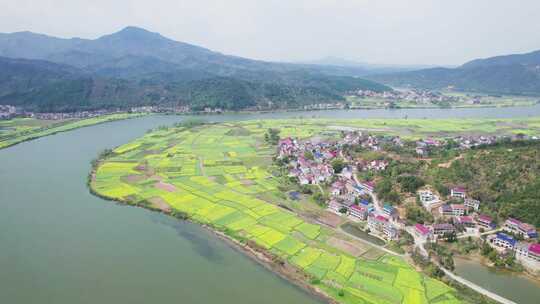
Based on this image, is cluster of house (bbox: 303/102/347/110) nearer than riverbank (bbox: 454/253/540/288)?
No

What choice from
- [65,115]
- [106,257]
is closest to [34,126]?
[65,115]

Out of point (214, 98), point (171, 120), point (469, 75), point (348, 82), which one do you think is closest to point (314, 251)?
point (171, 120)

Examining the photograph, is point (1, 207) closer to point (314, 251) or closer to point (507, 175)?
point (314, 251)

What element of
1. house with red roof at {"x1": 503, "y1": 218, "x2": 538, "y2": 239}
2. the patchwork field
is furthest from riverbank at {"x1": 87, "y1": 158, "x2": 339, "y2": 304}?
house with red roof at {"x1": 503, "y1": 218, "x2": 538, "y2": 239}

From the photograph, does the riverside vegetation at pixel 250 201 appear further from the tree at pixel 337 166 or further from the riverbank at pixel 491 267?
the tree at pixel 337 166

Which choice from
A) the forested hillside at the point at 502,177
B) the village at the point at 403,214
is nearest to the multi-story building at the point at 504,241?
the village at the point at 403,214

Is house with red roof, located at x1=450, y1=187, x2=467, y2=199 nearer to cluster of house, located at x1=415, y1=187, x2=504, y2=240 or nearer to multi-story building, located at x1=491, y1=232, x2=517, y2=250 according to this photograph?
cluster of house, located at x1=415, y1=187, x2=504, y2=240
